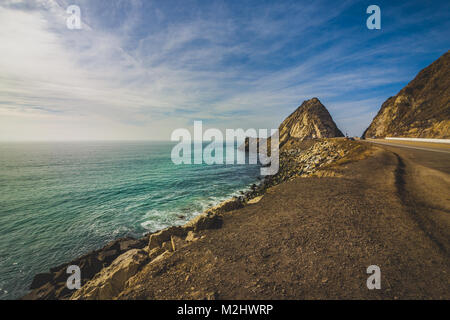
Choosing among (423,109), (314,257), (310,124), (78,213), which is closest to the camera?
(314,257)

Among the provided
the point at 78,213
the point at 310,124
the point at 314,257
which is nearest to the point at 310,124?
the point at 310,124

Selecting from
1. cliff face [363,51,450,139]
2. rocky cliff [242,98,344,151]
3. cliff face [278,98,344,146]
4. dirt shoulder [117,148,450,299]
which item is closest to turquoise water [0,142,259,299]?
dirt shoulder [117,148,450,299]

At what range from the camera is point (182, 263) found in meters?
6.05

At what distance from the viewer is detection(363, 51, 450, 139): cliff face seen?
39562 millimetres

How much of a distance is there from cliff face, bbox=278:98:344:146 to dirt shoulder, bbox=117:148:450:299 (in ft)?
233

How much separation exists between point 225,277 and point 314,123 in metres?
82.3

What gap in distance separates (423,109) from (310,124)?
33.6 meters

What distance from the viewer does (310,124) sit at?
75.2 metres

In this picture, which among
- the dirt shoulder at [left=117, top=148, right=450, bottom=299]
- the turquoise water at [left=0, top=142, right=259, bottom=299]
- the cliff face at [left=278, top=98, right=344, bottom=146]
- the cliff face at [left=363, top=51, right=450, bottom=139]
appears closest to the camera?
the dirt shoulder at [left=117, top=148, right=450, bottom=299]

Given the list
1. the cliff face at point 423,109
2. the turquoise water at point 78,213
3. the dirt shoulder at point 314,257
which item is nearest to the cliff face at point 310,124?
the cliff face at point 423,109

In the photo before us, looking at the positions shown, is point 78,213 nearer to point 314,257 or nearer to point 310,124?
point 314,257

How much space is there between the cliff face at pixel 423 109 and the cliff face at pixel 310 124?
16.2 m

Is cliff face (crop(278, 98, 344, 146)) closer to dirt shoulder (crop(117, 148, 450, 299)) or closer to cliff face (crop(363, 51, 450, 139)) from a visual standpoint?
cliff face (crop(363, 51, 450, 139))
